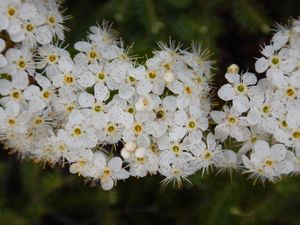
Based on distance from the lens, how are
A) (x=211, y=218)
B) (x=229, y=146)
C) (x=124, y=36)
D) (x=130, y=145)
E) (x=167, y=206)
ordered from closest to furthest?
(x=130, y=145) → (x=229, y=146) → (x=211, y=218) → (x=124, y=36) → (x=167, y=206)

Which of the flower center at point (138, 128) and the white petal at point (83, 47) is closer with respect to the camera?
the flower center at point (138, 128)

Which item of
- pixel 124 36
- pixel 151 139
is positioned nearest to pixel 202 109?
pixel 151 139

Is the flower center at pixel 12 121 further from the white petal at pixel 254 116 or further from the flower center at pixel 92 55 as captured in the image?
the white petal at pixel 254 116

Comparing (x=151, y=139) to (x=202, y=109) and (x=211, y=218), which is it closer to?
(x=202, y=109)

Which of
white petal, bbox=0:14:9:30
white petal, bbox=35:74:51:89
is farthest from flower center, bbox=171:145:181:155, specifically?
white petal, bbox=0:14:9:30

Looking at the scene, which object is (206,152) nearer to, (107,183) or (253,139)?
(253,139)

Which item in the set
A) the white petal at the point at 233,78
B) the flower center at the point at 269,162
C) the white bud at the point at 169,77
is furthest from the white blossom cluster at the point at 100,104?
the flower center at the point at 269,162

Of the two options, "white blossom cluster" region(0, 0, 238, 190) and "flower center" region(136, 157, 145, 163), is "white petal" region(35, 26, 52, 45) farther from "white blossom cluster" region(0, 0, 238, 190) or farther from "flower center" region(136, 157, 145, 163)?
"flower center" region(136, 157, 145, 163)
